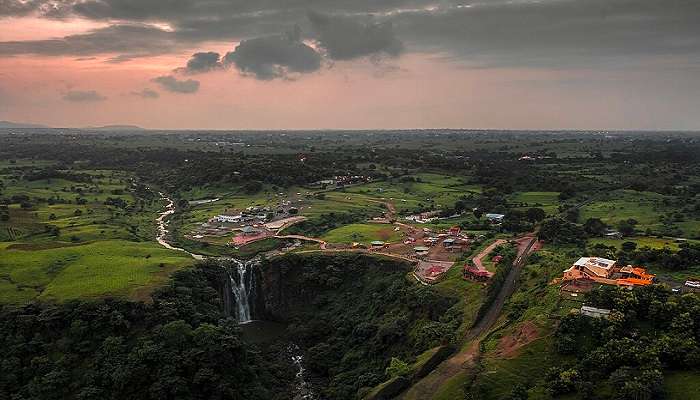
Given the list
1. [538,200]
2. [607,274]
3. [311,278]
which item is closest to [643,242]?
[607,274]

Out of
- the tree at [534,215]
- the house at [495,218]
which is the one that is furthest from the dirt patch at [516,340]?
the tree at [534,215]

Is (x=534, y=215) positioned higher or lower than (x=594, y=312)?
lower

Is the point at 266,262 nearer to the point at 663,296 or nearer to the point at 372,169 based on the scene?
the point at 663,296

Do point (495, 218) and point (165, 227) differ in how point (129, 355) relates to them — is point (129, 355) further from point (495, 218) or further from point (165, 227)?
point (495, 218)

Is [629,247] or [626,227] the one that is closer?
[629,247]

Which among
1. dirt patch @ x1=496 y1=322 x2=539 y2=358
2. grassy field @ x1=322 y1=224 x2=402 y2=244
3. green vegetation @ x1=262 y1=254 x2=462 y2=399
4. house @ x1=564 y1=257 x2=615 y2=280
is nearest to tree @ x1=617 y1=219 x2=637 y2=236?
house @ x1=564 y1=257 x2=615 y2=280

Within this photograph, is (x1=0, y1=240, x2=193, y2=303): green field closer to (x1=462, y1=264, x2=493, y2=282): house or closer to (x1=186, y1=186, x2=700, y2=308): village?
(x1=186, y1=186, x2=700, y2=308): village

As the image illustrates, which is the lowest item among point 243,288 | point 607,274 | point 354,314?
point 354,314
